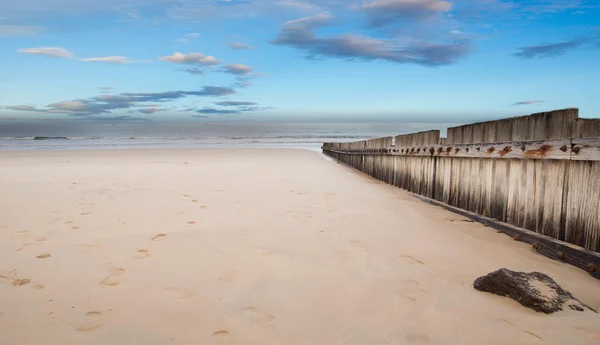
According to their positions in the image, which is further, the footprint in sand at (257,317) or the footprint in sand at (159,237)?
the footprint in sand at (159,237)

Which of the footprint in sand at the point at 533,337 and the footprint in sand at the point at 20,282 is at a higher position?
the footprint in sand at the point at 533,337

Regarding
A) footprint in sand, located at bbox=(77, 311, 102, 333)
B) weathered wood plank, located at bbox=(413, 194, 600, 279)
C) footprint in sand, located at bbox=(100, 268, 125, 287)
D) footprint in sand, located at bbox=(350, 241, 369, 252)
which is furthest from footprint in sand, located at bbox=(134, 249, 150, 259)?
weathered wood plank, located at bbox=(413, 194, 600, 279)

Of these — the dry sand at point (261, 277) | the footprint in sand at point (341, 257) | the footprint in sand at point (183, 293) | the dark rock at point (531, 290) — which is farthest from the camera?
the footprint in sand at point (341, 257)

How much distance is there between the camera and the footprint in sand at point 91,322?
2.00 m

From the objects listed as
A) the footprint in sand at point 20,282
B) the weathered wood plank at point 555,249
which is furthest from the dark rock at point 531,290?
the footprint in sand at point 20,282

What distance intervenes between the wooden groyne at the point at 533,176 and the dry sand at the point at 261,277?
0.23m

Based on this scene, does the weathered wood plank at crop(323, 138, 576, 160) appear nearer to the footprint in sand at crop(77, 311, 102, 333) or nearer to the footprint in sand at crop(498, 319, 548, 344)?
the footprint in sand at crop(498, 319, 548, 344)

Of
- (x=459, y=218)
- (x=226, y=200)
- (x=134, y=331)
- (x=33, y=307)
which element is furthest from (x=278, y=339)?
(x=226, y=200)

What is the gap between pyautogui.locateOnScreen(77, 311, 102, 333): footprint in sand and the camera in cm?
200

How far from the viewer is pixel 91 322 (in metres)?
2.07

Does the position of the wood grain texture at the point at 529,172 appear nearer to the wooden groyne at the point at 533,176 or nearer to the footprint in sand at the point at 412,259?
the wooden groyne at the point at 533,176

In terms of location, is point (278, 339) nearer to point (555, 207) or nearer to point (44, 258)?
point (44, 258)

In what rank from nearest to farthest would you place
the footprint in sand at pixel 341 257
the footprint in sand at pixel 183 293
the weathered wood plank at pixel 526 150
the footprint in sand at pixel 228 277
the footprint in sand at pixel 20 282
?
the footprint in sand at pixel 183 293 < the footprint in sand at pixel 20 282 < the footprint in sand at pixel 228 277 < the weathered wood plank at pixel 526 150 < the footprint in sand at pixel 341 257

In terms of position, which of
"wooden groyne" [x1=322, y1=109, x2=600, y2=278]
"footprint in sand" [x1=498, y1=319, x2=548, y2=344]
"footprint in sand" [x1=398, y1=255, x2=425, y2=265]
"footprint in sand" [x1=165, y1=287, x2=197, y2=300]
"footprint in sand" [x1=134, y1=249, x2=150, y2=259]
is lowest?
"footprint in sand" [x1=165, y1=287, x2=197, y2=300]
